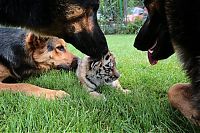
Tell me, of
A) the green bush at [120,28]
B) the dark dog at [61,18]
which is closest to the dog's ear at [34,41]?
the dark dog at [61,18]

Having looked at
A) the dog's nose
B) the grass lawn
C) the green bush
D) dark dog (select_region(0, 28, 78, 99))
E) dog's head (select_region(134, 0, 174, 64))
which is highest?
dog's head (select_region(134, 0, 174, 64))

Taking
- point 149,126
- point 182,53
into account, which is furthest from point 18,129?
point 182,53

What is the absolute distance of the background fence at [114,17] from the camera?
57.4 feet

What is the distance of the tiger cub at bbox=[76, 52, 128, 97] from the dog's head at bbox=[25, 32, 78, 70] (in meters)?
0.65

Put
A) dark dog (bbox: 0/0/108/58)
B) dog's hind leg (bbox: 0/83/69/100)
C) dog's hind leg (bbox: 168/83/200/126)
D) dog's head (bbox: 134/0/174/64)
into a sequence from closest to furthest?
dog's hind leg (bbox: 168/83/200/126), dog's head (bbox: 134/0/174/64), dark dog (bbox: 0/0/108/58), dog's hind leg (bbox: 0/83/69/100)

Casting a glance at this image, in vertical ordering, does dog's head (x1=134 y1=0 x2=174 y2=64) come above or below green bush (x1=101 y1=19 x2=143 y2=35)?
above

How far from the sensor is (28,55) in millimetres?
3971

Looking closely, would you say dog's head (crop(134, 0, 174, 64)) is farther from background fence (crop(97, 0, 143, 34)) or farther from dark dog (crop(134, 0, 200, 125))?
background fence (crop(97, 0, 143, 34))

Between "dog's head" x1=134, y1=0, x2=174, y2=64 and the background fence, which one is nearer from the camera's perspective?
"dog's head" x1=134, y1=0, x2=174, y2=64

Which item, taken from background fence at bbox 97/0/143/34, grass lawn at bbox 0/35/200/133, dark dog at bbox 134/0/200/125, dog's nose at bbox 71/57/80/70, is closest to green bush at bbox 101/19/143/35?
background fence at bbox 97/0/143/34

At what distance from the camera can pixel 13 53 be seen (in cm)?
386

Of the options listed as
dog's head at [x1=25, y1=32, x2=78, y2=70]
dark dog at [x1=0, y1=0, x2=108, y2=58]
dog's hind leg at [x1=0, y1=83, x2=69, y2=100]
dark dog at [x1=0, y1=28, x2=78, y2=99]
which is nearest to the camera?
dark dog at [x1=0, y1=0, x2=108, y2=58]

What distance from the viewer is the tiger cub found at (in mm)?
3418

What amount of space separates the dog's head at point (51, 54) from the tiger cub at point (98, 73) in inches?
25.8
